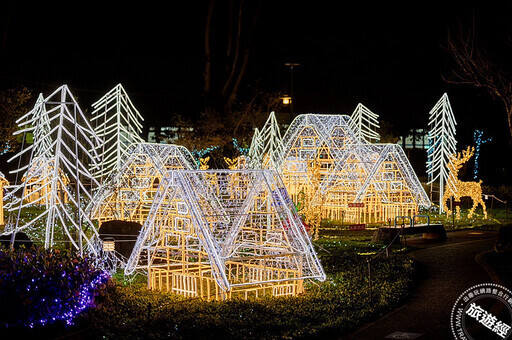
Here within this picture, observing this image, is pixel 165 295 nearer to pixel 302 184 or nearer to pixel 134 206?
pixel 134 206

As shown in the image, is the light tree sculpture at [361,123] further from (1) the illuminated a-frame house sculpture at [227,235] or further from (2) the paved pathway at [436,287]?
(1) the illuminated a-frame house sculpture at [227,235]

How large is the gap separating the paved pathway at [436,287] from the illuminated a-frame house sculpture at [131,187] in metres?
9.41

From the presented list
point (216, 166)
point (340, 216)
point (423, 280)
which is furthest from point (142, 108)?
point (423, 280)

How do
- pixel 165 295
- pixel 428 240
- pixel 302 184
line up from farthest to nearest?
pixel 302 184
pixel 428 240
pixel 165 295

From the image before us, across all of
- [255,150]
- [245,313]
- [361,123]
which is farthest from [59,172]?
[361,123]

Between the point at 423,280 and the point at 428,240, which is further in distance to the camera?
the point at 428,240

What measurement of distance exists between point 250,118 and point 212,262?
3005cm

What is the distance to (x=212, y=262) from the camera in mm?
13836

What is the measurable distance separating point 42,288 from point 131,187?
13.5 meters

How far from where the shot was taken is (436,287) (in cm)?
1562

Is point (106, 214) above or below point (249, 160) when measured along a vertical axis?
below

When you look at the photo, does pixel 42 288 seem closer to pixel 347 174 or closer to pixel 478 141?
pixel 347 174

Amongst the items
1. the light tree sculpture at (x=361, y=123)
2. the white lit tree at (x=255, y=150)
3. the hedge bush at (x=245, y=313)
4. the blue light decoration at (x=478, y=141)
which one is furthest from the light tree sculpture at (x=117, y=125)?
the blue light decoration at (x=478, y=141)

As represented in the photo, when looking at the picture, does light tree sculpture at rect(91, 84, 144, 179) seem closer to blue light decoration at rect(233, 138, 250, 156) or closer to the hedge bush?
blue light decoration at rect(233, 138, 250, 156)
